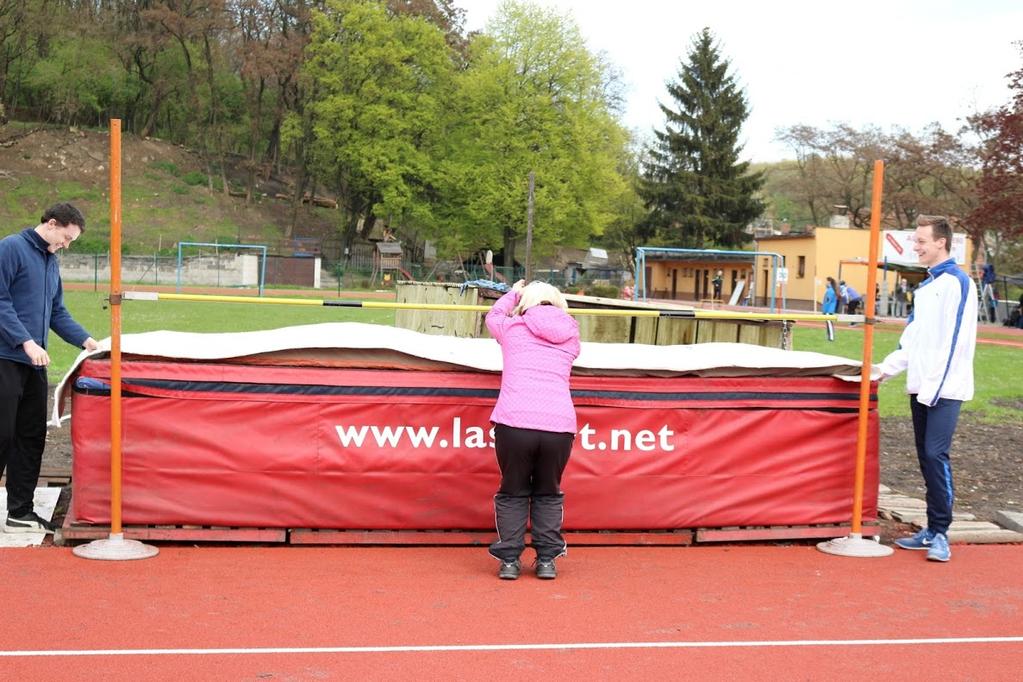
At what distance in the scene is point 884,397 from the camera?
15.8m

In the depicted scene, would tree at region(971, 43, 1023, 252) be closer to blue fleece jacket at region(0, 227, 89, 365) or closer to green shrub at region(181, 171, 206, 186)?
blue fleece jacket at region(0, 227, 89, 365)

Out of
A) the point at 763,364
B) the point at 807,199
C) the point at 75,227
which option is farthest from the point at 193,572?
the point at 807,199

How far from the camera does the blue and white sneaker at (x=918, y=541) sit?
7184 mm

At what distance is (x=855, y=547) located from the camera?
23.3 feet

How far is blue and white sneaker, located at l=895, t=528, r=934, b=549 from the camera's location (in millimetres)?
7184

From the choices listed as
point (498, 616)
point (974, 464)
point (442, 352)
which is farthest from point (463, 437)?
point (974, 464)

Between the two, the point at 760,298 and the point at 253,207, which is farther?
the point at 253,207

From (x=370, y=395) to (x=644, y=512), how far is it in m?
1.91

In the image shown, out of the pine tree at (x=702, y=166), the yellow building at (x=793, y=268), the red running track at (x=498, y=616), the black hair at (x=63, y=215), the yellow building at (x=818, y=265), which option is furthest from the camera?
the pine tree at (x=702, y=166)

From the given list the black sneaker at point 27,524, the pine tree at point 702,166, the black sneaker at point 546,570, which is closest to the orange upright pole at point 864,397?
the black sneaker at point 546,570

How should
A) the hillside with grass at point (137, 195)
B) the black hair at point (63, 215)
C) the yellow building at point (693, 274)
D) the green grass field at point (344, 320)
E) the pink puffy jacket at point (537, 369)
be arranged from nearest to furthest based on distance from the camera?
the pink puffy jacket at point (537, 369) → the black hair at point (63, 215) → the green grass field at point (344, 320) → the hillside with grass at point (137, 195) → the yellow building at point (693, 274)

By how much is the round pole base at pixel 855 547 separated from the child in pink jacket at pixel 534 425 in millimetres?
1986

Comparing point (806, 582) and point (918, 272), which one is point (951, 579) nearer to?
point (806, 582)

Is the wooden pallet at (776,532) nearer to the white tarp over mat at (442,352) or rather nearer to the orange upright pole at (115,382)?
the white tarp over mat at (442,352)
